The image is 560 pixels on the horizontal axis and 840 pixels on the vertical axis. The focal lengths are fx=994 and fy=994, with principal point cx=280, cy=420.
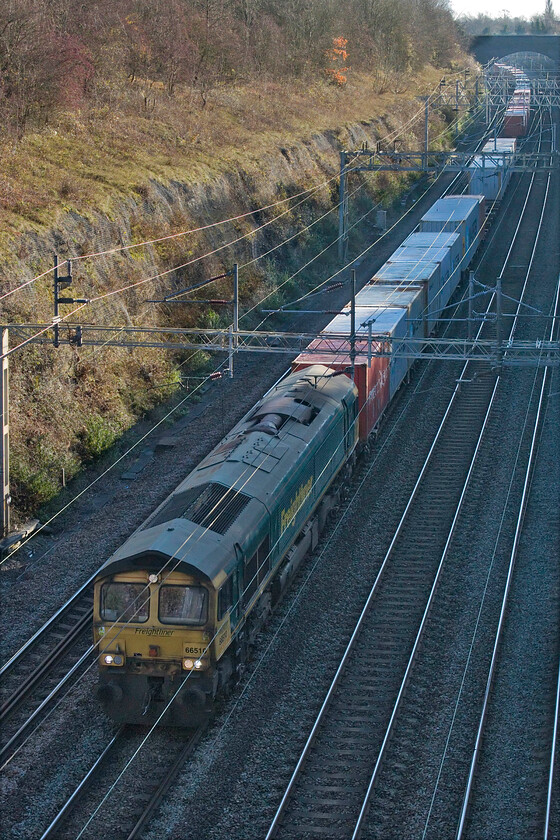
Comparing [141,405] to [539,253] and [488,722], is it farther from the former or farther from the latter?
[539,253]

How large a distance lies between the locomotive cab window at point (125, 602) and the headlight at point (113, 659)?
1.81 ft

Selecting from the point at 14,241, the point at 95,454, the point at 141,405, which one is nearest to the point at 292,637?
the point at 95,454

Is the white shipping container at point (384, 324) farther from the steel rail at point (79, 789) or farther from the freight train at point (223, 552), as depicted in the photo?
the steel rail at point (79, 789)

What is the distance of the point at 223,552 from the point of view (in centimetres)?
1606

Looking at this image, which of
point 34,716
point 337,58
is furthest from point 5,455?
point 337,58

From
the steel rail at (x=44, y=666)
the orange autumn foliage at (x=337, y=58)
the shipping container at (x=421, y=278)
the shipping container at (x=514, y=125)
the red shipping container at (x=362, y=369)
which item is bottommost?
the steel rail at (x=44, y=666)

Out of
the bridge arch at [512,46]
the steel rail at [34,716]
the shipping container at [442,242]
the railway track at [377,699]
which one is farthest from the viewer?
the bridge arch at [512,46]

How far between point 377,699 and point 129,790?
4.69m

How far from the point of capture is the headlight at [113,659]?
611 inches

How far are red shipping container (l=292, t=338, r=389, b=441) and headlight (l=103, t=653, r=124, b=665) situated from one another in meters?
11.7

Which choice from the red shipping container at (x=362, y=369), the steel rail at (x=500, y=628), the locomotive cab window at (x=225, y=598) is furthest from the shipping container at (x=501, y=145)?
the locomotive cab window at (x=225, y=598)

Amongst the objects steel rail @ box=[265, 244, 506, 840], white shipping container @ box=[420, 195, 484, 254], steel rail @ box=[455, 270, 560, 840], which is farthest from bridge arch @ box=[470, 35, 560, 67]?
steel rail @ box=[265, 244, 506, 840]

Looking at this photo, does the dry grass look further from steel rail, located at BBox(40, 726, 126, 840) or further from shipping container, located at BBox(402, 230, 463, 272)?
steel rail, located at BBox(40, 726, 126, 840)

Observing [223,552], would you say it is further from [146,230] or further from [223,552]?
[146,230]
